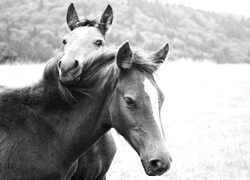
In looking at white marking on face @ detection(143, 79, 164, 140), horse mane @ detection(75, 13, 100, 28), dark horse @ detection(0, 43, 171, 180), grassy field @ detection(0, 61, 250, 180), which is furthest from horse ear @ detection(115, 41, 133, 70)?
horse mane @ detection(75, 13, 100, 28)

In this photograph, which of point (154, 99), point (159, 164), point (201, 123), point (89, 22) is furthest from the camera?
point (201, 123)

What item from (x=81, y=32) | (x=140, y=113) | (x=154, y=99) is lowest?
(x=81, y=32)

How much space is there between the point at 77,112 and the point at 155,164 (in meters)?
1.06

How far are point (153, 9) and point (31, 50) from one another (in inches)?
921

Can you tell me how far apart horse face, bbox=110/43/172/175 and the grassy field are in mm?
1193

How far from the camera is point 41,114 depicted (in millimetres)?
3580

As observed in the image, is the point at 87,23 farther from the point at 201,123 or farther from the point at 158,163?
the point at 201,123

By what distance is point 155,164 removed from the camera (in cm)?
289

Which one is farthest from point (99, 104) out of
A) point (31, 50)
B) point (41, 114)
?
point (31, 50)

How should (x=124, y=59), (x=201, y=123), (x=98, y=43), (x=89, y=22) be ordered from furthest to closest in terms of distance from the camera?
(x=201, y=123) → (x=89, y=22) → (x=98, y=43) → (x=124, y=59)

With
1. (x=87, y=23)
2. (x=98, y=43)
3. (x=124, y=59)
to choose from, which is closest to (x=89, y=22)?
A: (x=87, y=23)

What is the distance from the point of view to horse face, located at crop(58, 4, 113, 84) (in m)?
3.60

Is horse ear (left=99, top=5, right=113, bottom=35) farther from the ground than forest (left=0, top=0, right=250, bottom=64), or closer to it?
farther from the ground

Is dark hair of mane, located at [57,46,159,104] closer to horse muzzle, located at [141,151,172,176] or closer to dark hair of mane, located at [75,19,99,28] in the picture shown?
horse muzzle, located at [141,151,172,176]
